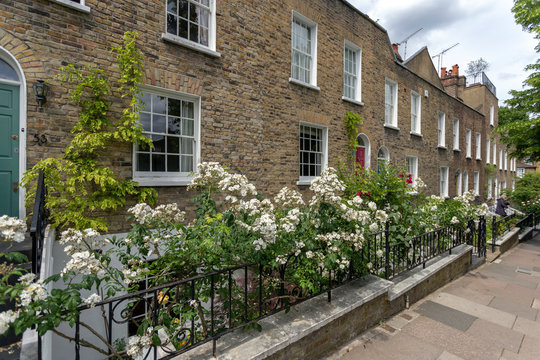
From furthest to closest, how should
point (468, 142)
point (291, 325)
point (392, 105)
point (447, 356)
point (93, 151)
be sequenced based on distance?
1. point (468, 142)
2. point (392, 105)
3. point (93, 151)
4. point (447, 356)
5. point (291, 325)

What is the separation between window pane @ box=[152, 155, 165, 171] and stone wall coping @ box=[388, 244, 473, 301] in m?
4.74

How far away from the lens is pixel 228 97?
6.30m

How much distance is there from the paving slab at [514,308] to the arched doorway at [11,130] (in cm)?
804

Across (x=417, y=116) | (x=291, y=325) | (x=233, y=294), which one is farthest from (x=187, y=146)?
(x=417, y=116)

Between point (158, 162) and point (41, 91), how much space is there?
2.10 meters

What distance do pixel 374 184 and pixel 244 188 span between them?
317cm

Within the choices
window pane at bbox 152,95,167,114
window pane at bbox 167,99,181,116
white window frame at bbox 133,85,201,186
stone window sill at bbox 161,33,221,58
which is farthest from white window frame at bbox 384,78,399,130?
window pane at bbox 152,95,167,114

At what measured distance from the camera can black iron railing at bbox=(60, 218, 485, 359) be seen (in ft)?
7.48

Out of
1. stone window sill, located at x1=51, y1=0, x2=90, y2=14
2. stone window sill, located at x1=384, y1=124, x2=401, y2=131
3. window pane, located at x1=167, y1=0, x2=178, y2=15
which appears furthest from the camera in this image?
stone window sill, located at x1=384, y1=124, x2=401, y2=131

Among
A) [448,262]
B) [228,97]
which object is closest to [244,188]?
[228,97]

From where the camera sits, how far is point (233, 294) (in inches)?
124

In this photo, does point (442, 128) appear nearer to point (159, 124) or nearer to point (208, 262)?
point (159, 124)

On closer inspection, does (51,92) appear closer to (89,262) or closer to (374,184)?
(89,262)

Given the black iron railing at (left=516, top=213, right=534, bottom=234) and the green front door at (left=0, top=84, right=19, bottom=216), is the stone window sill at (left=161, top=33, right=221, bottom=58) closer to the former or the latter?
the green front door at (left=0, top=84, right=19, bottom=216)
